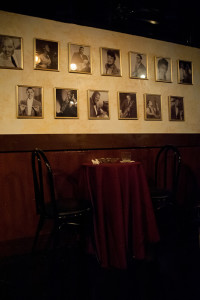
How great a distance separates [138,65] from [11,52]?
5.41ft

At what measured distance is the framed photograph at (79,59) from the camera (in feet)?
9.12

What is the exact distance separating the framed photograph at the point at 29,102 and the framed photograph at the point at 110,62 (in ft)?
2.94

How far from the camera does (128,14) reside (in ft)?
9.45

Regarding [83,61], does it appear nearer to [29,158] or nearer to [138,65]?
[138,65]

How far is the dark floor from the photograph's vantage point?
1515mm

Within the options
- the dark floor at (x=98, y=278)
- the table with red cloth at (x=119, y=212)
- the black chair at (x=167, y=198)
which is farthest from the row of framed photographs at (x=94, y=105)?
the dark floor at (x=98, y=278)

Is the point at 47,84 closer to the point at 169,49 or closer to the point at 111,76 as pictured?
the point at 111,76

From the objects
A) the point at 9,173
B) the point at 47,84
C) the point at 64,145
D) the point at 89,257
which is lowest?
the point at 89,257

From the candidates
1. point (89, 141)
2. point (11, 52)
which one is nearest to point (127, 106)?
point (89, 141)

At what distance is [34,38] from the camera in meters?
2.62

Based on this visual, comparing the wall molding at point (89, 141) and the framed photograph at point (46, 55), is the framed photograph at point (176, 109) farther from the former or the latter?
the framed photograph at point (46, 55)

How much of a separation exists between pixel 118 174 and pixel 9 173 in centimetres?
126

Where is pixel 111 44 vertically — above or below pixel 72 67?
above

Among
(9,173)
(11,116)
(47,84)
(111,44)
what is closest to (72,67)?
(47,84)
